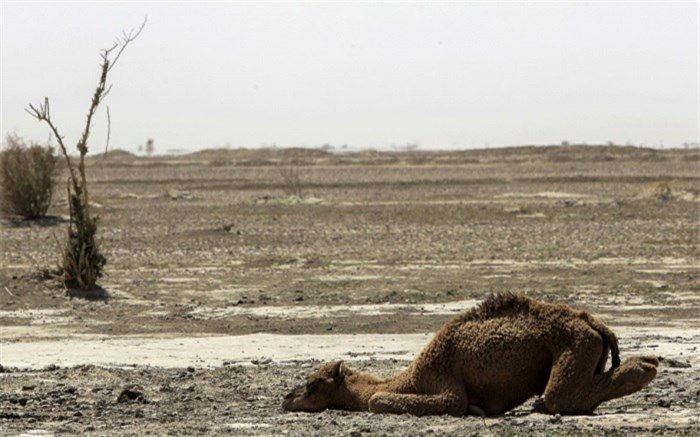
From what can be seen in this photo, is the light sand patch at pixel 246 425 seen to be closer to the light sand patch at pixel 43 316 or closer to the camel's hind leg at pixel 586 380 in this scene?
the camel's hind leg at pixel 586 380

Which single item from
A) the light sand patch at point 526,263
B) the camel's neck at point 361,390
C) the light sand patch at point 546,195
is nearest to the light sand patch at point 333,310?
the light sand patch at point 526,263

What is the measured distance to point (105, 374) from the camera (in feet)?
40.4

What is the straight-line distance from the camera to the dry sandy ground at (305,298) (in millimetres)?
9891

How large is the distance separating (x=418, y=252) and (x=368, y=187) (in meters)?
28.0

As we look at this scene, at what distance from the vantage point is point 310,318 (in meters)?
17.1

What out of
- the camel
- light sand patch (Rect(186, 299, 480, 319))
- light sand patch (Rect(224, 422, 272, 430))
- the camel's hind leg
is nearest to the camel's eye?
the camel

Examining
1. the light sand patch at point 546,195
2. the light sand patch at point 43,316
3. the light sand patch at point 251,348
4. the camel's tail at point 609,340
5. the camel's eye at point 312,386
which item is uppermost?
the light sand patch at point 546,195

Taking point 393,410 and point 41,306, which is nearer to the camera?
point 393,410

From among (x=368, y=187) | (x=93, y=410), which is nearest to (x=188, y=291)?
(x=93, y=410)

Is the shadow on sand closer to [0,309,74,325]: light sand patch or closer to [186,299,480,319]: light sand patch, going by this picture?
[0,309,74,325]: light sand patch

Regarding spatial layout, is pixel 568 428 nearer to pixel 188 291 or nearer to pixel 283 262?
pixel 188 291

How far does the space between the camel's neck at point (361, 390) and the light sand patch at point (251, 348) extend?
337 centimetres

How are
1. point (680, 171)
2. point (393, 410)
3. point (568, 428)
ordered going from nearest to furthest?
point (568, 428)
point (393, 410)
point (680, 171)

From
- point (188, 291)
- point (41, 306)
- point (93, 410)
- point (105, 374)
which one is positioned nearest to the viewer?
point (93, 410)
